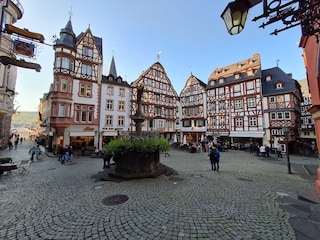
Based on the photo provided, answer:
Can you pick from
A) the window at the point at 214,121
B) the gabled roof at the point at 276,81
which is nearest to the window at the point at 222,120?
the window at the point at 214,121

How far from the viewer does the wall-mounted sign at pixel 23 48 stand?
9682 mm

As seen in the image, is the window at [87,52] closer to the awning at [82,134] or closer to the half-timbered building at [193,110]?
the awning at [82,134]

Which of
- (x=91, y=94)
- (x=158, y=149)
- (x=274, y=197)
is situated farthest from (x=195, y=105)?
(x=274, y=197)

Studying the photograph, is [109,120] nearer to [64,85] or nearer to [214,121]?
[64,85]

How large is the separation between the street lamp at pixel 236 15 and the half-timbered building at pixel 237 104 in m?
24.1

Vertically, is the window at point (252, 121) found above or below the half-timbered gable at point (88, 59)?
below

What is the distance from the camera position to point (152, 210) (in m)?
4.62

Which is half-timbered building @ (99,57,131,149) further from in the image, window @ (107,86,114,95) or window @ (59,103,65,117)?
window @ (59,103,65,117)

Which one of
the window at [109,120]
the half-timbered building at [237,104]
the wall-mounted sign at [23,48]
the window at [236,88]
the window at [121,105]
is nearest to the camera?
the wall-mounted sign at [23,48]

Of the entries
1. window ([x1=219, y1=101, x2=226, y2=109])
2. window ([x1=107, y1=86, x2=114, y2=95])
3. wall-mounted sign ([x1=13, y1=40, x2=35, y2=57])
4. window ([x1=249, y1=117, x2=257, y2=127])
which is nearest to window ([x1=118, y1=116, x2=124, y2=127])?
window ([x1=107, y1=86, x2=114, y2=95])

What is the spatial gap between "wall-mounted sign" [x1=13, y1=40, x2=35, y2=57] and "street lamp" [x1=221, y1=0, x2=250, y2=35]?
12.3 metres

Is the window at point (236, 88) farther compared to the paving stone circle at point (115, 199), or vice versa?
the window at point (236, 88)

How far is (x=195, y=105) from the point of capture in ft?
102

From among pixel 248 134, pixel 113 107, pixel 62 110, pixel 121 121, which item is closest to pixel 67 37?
pixel 62 110
